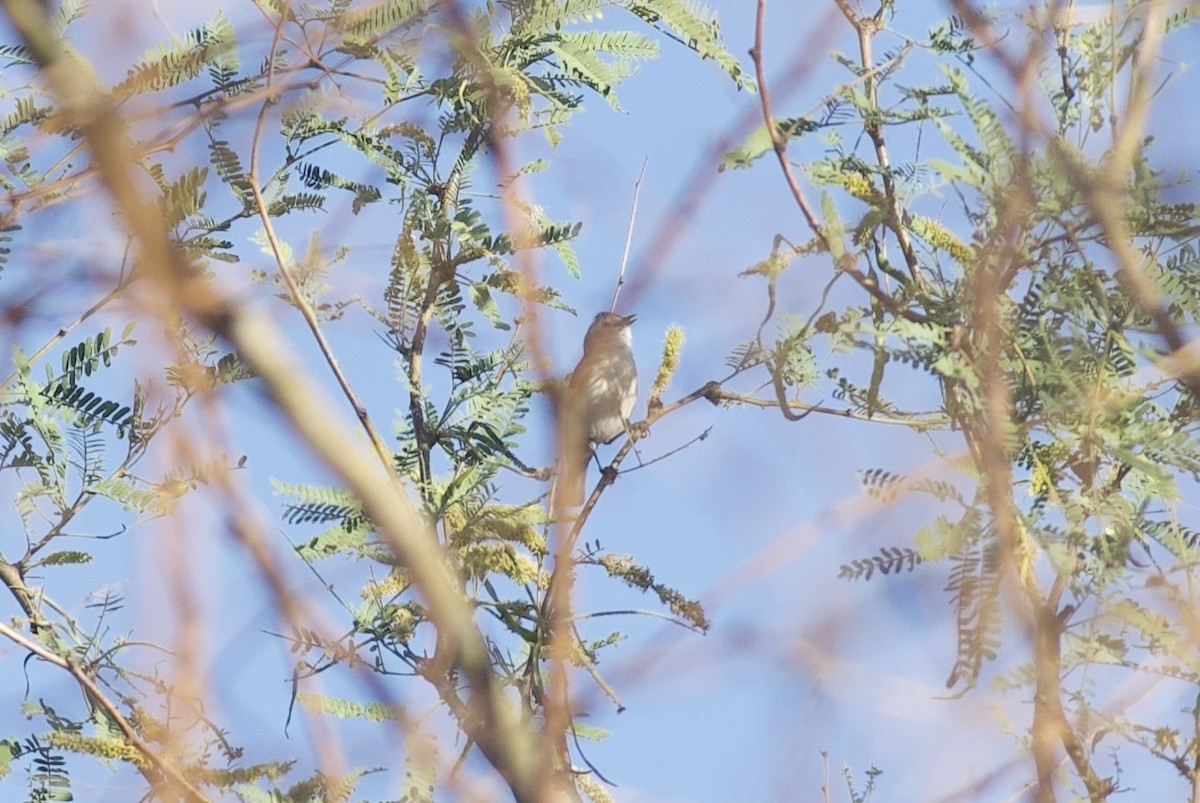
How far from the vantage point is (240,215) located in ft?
9.30

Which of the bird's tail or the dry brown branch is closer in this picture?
the dry brown branch

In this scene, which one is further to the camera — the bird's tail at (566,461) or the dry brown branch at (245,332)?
the bird's tail at (566,461)

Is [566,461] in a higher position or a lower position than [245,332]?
higher

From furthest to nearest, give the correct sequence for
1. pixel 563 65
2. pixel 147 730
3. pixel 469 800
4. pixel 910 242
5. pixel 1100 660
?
pixel 563 65
pixel 147 730
pixel 910 242
pixel 1100 660
pixel 469 800

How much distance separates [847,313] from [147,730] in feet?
4.60

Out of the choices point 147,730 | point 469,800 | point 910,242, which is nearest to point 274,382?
point 469,800

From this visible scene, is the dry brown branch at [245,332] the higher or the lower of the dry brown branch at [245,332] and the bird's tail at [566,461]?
the lower

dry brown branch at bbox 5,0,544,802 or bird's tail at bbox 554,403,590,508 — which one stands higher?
bird's tail at bbox 554,403,590,508

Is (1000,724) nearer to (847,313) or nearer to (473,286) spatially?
(847,313)

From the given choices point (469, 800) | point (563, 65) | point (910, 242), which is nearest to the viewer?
point (469, 800)

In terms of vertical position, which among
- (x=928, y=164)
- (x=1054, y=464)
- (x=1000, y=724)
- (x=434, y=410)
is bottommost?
(x=1000, y=724)

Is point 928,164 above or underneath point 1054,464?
Answer: above

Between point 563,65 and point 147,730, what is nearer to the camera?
point 147,730

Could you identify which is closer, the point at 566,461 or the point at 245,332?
the point at 245,332
